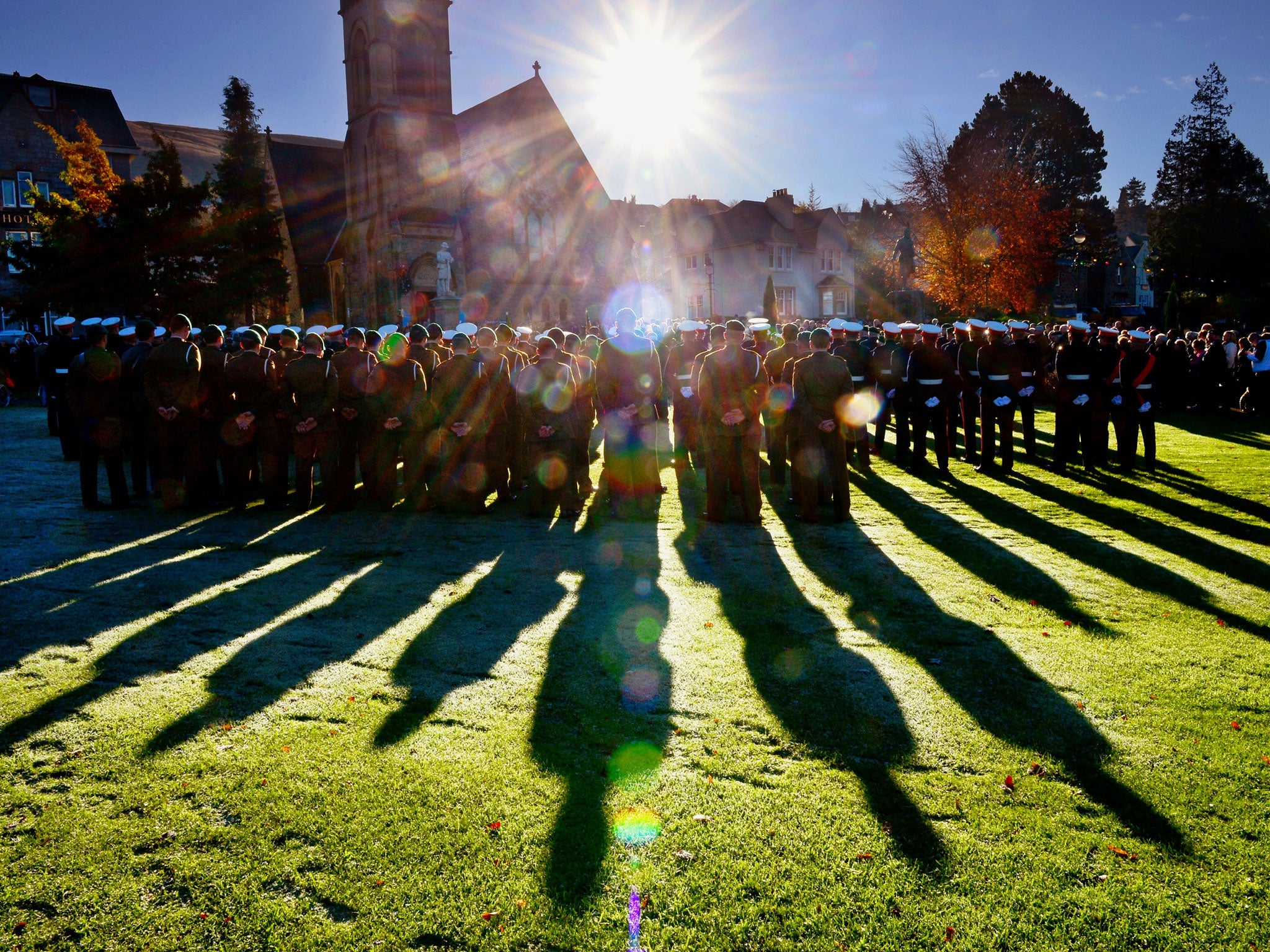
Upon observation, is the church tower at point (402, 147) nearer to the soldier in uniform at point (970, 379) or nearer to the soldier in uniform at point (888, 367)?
the soldier in uniform at point (888, 367)

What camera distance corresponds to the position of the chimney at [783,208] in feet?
222

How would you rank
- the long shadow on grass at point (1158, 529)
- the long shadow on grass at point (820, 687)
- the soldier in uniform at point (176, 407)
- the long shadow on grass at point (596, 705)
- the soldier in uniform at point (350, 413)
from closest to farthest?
the long shadow on grass at point (596, 705), the long shadow on grass at point (820, 687), the long shadow on grass at point (1158, 529), the soldier in uniform at point (176, 407), the soldier in uniform at point (350, 413)

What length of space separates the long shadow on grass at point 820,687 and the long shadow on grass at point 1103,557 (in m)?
3.18

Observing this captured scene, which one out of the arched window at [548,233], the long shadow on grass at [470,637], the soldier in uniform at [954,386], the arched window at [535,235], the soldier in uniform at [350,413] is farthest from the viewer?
the arched window at [548,233]

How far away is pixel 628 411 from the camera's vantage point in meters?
11.5

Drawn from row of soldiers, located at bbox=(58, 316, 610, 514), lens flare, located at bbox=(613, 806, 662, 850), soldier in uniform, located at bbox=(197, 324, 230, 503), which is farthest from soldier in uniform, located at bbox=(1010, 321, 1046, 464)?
soldier in uniform, located at bbox=(197, 324, 230, 503)

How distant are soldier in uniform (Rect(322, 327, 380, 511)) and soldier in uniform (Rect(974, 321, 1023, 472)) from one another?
30.3 ft

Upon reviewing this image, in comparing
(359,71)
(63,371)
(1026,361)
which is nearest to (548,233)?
(359,71)

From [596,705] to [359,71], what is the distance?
52622 mm

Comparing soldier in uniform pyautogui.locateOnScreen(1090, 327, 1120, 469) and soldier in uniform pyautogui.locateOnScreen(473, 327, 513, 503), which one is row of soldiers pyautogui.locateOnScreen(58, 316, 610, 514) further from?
soldier in uniform pyautogui.locateOnScreen(1090, 327, 1120, 469)

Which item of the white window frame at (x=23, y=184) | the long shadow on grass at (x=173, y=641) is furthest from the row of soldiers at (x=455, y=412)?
the white window frame at (x=23, y=184)

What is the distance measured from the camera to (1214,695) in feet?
17.7

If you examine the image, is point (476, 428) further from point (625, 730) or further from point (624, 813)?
point (624, 813)

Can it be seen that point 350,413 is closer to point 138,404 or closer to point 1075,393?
point 138,404
